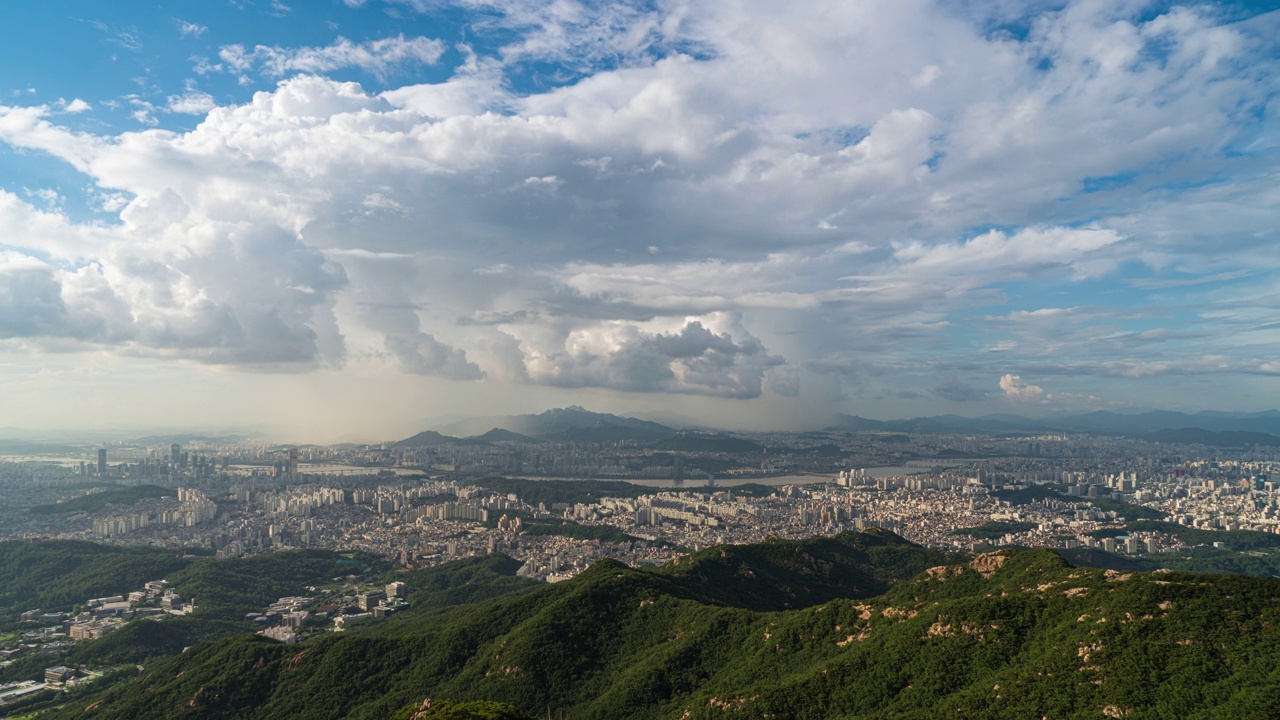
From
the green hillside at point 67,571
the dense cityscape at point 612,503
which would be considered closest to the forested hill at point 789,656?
the dense cityscape at point 612,503

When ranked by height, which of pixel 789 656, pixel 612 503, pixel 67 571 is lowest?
pixel 612 503

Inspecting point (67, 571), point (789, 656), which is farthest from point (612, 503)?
point (789, 656)

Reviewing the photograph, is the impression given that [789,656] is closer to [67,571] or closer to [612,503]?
[67,571]

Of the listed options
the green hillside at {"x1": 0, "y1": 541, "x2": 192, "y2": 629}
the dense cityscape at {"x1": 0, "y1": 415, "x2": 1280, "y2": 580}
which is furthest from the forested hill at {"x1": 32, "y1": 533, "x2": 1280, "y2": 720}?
the green hillside at {"x1": 0, "y1": 541, "x2": 192, "y2": 629}

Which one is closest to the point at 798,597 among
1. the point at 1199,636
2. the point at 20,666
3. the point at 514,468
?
the point at 1199,636

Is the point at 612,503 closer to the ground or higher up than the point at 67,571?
closer to the ground

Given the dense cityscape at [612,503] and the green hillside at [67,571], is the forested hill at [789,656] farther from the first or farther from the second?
the green hillside at [67,571]

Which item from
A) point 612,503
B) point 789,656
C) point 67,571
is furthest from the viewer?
point 612,503

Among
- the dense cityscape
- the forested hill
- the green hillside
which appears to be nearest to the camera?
the forested hill

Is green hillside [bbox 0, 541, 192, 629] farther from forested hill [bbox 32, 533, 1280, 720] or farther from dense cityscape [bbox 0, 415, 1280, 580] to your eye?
forested hill [bbox 32, 533, 1280, 720]
